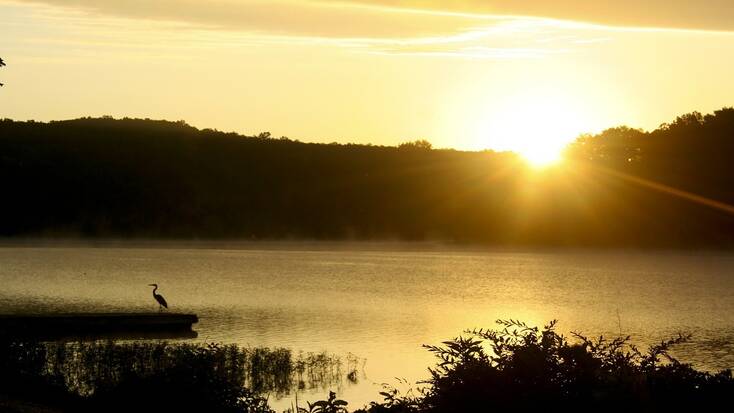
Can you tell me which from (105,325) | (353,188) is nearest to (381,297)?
(105,325)

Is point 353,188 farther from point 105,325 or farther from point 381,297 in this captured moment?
point 105,325

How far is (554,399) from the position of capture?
11.3 metres

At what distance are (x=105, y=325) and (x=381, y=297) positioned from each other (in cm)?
2132

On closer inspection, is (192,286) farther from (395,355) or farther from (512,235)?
(512,235)

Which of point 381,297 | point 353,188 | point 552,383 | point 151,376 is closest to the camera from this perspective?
point 552,383

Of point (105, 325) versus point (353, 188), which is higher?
point (353, 188)

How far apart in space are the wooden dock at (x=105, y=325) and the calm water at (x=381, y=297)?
1155 mm

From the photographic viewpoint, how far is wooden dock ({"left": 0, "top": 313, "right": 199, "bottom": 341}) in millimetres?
30844

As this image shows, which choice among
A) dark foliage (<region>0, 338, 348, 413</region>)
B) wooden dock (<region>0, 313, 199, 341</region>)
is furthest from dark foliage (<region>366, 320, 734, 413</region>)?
wooden dock (<region>0, 313, 199, 341</region>)

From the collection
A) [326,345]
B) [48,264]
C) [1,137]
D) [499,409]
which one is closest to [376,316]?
[326,345]

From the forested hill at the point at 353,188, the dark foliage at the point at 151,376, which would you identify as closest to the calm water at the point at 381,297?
the dark foliage at the point at 151,376

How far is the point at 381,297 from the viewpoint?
171 ft

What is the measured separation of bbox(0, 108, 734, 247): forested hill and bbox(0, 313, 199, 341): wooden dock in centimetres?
8544

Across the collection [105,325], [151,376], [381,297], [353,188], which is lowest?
[381,297]
